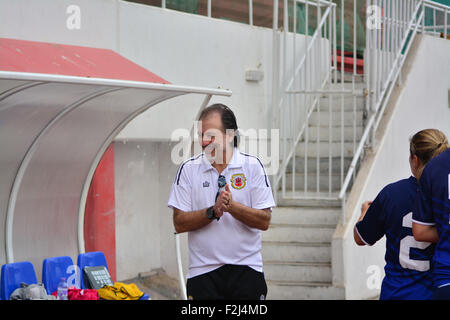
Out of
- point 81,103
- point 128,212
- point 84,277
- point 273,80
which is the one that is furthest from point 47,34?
point 273,80

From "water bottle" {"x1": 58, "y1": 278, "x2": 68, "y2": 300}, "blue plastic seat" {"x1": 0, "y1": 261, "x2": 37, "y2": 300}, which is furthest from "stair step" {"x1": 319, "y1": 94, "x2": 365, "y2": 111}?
"blue plastic seat" {"x1": 0, "y1": 261, "x2": 37, "y2": 300}

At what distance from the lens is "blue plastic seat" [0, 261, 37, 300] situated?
4.94 meters

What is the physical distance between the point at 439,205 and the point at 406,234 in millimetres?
353

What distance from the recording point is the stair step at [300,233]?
7805 mm

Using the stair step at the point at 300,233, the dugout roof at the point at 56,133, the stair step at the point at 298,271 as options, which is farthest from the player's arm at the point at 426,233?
the stair step at the point at 300,233

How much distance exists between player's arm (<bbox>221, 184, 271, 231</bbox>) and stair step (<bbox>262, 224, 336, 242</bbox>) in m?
4.40

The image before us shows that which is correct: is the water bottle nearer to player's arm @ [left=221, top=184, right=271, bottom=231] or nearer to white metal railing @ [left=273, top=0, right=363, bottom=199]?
player's arm @ [left=221, top=184, right=271, bottom=231]

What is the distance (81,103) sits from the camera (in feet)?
17.2

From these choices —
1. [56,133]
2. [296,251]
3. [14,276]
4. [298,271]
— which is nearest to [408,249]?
[14,276]

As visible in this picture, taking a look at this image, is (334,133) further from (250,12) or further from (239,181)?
(239,181)

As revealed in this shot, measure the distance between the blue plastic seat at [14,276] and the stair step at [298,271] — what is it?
3.20m

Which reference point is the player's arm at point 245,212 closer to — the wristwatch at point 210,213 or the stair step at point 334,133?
the wristwatch at point 210,213

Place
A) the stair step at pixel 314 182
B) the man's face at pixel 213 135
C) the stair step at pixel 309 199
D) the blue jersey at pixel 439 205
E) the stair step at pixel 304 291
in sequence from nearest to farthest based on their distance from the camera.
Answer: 1. the blue jersey at pixel 439 205
2. the man's face at pixel 213 135
3. the stair step at pixel 304 291
4. the stair step at pixel 309 199
5. the stair step at pixel 314 182
